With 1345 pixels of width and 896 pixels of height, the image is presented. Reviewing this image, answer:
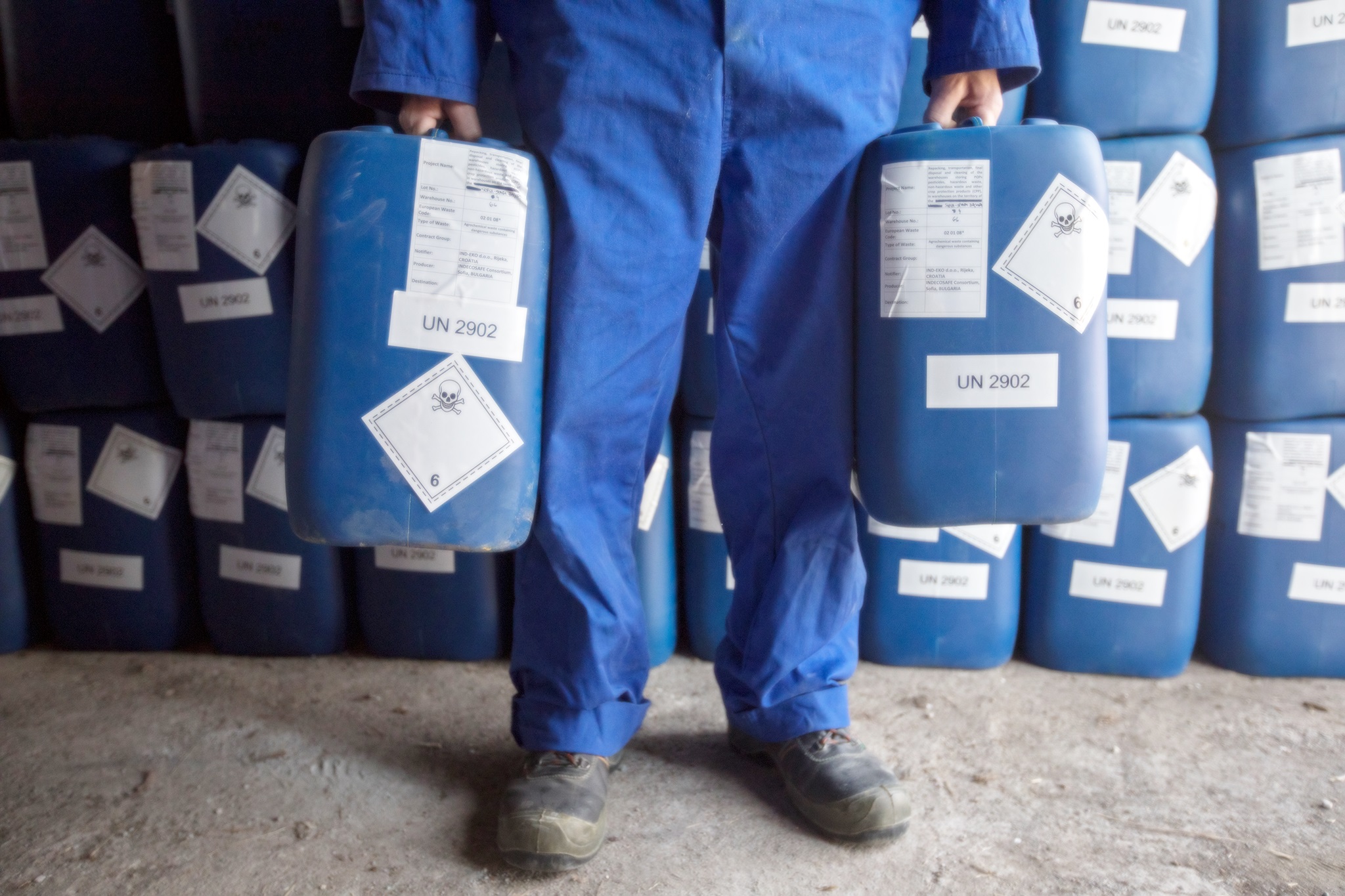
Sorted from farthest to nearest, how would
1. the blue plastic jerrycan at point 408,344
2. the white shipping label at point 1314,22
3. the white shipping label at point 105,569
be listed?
the white shipping label at point 105,569, the white shipping label at point 1314,22, the blue plastic jerrycan at point 408,344

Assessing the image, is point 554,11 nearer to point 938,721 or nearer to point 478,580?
point 478,580

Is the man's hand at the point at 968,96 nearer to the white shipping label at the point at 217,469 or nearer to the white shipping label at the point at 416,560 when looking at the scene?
the white shipping label at the point at 416,560

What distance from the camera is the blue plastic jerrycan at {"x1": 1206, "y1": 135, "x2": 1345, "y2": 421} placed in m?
1.19

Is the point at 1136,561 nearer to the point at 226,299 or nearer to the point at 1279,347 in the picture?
the point at 1279,347

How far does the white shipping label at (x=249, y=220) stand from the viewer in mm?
1181

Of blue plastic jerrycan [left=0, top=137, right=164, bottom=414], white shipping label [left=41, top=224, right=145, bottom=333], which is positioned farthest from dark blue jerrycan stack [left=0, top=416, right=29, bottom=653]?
white shipping label [left=41, top=224, right=145, bottom=333]

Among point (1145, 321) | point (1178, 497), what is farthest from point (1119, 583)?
point (1145, 321)

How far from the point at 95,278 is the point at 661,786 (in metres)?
1.07

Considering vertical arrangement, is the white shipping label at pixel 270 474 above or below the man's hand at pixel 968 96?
below

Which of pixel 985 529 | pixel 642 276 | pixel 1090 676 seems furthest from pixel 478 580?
pixel 1090 676

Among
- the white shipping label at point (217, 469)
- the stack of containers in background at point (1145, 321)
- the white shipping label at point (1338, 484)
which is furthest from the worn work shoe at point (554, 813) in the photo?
the white shipping label at point (1338, 484)

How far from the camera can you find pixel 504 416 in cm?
82

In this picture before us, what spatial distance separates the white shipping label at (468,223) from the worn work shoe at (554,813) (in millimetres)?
492

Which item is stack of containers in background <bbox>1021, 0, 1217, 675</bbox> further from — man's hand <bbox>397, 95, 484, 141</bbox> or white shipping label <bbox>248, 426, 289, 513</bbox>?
white shipping label <bbox>248, 426, 289, 513</bbox>
